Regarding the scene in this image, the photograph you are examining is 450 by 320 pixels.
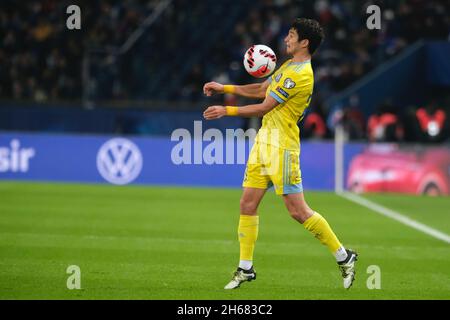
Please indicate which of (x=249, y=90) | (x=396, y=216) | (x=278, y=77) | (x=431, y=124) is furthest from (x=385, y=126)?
(x=278, y=77)

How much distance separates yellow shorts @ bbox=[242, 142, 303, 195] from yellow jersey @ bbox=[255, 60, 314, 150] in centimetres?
8

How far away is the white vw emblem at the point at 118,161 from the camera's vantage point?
20.7 meters

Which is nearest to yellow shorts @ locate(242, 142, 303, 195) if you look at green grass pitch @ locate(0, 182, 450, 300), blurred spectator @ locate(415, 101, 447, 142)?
green grass pitch @ locate(0, 182, 450, 300)

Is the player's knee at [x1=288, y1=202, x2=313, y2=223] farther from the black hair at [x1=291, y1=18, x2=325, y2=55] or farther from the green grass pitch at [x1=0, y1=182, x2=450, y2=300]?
the black hair at [x1=291, y1=18, x2=325, y2=55]

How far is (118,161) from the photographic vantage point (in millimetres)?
20828

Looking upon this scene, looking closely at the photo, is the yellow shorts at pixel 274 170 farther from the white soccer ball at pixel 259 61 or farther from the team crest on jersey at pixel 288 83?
the white soccer ball at pixel 259 61

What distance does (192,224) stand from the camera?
13828 millimetres

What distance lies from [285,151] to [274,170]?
21cm

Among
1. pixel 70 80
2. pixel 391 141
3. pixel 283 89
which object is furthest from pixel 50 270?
pixel 70 80

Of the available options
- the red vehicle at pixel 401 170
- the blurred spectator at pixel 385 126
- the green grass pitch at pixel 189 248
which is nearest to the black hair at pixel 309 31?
the green grass pitch at pixel 189 248

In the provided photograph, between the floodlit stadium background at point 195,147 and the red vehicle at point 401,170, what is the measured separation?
0.03 m

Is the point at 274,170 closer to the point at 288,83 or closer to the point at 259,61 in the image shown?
the point at 288,83
